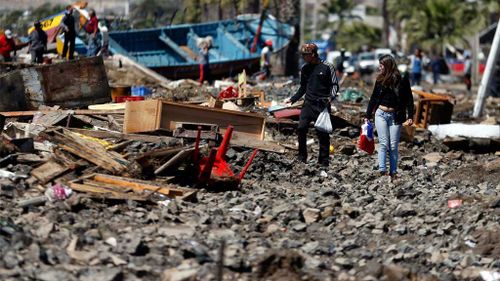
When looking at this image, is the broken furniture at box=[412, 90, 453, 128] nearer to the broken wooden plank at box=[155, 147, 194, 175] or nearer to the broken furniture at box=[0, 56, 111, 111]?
the broken furniture at box=[0, 56, 111, 111]

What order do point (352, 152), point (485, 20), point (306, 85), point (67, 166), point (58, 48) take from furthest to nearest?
point (485, 20) → point (58, 48) → point (352, 152) → point (306, 85) → point (67, 166)

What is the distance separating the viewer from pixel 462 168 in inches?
563

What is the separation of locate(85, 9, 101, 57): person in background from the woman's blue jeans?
15545mm

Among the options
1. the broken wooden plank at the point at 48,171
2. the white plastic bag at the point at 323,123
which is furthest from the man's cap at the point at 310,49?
the broken wooden plank at the point at 48,171

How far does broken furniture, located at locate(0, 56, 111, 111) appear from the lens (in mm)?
14812

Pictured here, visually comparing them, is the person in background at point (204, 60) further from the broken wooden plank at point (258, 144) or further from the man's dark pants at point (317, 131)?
the broken wooden plank at point (258, 144)

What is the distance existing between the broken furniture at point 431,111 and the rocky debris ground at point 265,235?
24.5 ft

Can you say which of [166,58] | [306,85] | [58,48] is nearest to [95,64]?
[306,85]

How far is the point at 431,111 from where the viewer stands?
20188 mm

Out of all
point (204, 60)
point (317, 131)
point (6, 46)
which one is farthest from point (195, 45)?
point (317, 131)

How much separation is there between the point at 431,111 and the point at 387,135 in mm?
7699

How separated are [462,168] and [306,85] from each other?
253 cm

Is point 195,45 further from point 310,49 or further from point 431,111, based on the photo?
point 310,49

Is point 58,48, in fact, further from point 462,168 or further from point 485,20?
point 485,20
